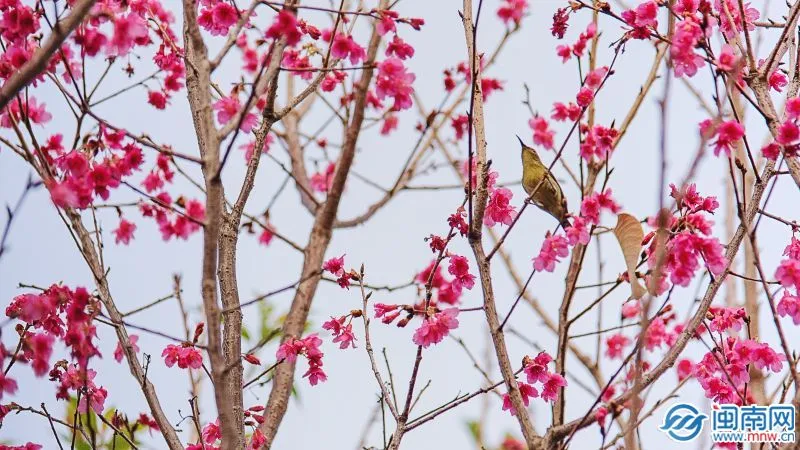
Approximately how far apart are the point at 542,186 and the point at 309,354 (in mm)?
827

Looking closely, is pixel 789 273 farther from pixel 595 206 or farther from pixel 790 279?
pixel 595 206

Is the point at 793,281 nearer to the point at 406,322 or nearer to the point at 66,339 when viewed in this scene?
the point at 406,322

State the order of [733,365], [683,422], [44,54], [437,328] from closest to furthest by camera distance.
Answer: [44,54] → [437,328] → [733,365] → [683,422]

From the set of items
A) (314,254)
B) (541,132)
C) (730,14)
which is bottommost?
(730,14)

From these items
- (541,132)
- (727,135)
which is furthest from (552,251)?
(541,132)

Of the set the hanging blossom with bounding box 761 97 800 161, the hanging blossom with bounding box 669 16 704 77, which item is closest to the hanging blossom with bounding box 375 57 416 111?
the hanging blossom with bounding box 669 16 704 77

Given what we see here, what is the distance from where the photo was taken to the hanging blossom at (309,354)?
7.77ft

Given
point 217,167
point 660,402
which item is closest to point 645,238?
point 660,402

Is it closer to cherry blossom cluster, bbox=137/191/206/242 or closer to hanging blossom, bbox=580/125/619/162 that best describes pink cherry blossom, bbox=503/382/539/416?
hanging blossom, bbox=580/125/619/162

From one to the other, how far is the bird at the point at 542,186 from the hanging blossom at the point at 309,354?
760mm

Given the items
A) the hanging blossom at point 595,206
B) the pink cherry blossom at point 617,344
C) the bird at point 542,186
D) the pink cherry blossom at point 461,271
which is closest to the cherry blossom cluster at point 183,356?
the pink cherry blossom at point 461,271

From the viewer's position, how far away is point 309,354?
238cm

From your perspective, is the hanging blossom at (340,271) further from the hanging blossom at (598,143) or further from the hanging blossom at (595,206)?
the hanging blossom at (598,143)

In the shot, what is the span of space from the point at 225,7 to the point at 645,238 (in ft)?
4.34
